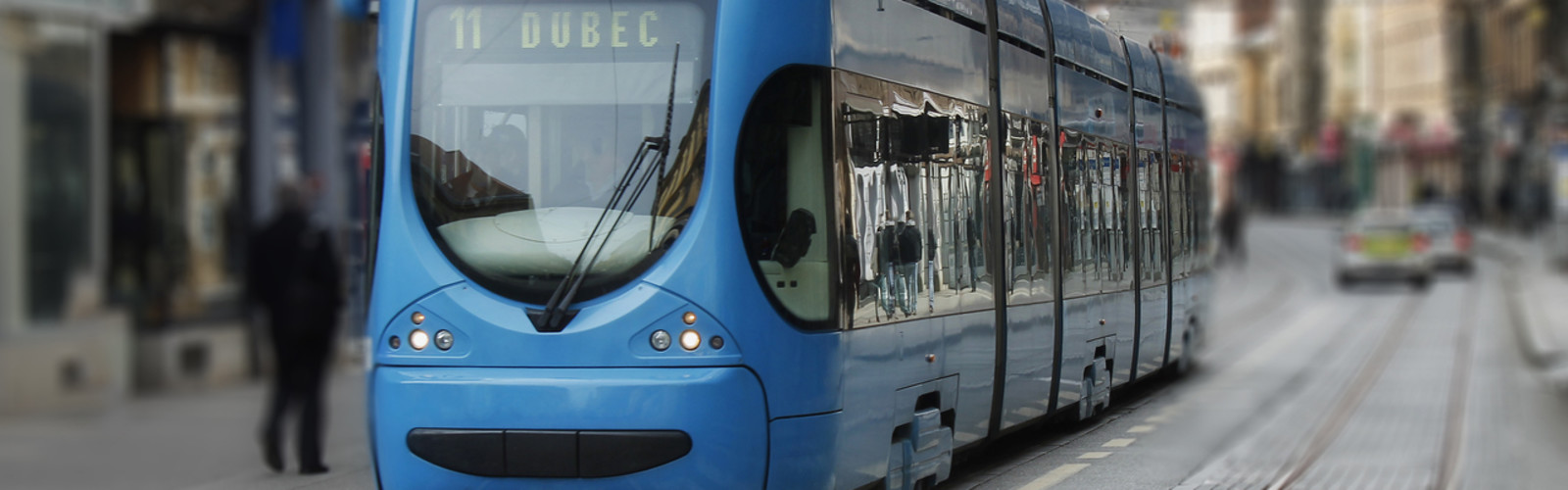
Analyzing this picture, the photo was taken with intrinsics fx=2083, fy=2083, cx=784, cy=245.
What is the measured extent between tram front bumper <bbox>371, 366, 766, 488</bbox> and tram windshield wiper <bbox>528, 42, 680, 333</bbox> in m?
0.20

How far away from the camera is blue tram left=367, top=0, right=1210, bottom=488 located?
7.36 meters

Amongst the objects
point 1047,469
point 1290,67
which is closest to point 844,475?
point 1047,469

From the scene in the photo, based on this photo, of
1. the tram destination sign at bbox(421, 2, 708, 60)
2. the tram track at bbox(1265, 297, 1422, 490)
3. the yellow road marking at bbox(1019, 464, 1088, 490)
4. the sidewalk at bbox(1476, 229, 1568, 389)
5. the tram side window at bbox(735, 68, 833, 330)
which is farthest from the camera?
the sidewalk at bbox(1476, 229, 1568, 389)

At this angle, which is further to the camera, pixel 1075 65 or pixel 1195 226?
pixel 1195 226

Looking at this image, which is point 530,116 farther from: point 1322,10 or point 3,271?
point 1322,10

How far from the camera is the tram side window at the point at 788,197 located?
745cm

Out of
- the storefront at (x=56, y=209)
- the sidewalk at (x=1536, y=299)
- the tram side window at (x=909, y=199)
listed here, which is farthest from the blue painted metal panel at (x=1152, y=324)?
the storefront at (x=56, y=209)

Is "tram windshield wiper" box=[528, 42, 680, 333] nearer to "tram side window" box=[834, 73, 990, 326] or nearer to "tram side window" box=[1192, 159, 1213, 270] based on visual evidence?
"tram side window" box=[834, 73, 990, 326]

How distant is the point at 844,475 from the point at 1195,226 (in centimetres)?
341

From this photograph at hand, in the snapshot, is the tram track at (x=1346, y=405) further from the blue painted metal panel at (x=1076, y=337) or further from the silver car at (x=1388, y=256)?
the silver car at (x=1388, y=256)

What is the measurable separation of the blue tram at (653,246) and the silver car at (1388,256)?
32.2 meters

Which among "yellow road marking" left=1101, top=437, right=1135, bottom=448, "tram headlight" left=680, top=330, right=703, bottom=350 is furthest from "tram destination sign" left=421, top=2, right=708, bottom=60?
"yellow road marking" left=1101, top=437, right=1135, bottom=448

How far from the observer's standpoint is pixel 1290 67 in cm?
10538

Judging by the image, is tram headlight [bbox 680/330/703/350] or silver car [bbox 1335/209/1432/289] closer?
tram headlight [bbox 680/330/703/350]
